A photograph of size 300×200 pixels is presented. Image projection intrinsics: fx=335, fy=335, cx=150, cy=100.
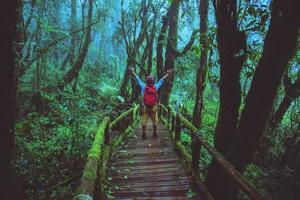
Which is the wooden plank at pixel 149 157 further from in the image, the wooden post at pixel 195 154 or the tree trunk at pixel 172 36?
the tree trunk at pixel 172 36

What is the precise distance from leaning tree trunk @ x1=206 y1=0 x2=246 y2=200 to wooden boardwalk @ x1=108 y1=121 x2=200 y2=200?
0.57m

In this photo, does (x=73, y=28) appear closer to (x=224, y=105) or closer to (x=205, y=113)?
(x=205, y=113)

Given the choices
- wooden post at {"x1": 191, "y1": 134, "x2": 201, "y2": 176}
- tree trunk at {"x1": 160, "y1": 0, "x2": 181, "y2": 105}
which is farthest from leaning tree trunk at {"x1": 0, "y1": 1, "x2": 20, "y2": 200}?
tree trunk at {"x1": 160, "y1": 0, "x2": 181, "y2": 105}

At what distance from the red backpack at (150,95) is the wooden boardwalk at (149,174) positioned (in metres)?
1.25

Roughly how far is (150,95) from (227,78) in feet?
15.5

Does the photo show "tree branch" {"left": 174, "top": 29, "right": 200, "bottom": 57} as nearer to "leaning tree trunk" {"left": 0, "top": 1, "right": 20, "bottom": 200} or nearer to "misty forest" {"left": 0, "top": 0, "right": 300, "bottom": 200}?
"misty forest" {"left": 0, "top": 0, "right": 300, "bottom": 200}

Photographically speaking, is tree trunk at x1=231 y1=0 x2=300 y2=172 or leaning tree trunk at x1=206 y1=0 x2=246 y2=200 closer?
tree trunk at x1=231 y1=0 x2=300 y2=172

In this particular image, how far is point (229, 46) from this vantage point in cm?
571

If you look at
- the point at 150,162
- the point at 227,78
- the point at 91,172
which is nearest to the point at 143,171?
the point at 150,162

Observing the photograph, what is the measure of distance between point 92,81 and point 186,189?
1876cm

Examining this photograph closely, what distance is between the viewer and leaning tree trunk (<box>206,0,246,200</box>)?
5.69 m

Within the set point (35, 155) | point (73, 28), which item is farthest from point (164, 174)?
point (73, 28)

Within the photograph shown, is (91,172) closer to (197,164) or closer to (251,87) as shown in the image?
(251,87)

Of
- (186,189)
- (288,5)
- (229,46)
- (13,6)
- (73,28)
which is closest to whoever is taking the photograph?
Result: (288,5)
